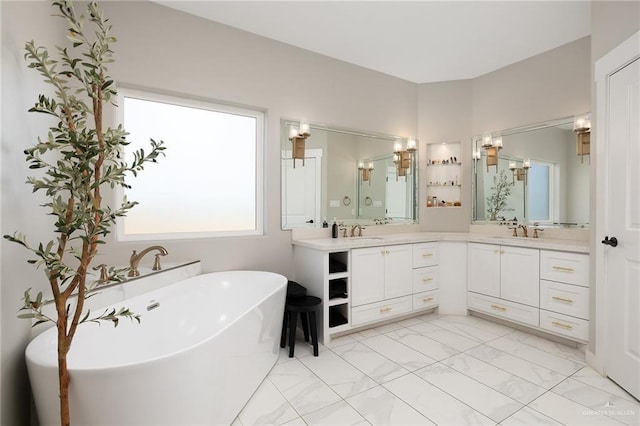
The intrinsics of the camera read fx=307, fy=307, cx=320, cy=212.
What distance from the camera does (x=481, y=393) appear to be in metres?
2.03

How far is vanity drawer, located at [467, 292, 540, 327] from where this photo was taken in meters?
2.94

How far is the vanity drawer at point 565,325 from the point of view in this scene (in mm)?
2564

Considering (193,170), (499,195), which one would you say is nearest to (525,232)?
(499,195)

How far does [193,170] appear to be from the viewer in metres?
2.86

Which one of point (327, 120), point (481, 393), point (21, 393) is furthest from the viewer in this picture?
point (327, 120)

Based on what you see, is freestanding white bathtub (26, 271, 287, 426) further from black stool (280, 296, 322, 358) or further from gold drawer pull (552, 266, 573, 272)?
gold drawer pull (552, 266, 573, 272)

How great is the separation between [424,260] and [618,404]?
1.81 meters

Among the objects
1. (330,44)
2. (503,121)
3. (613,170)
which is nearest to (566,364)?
(613,170)

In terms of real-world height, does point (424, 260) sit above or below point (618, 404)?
above

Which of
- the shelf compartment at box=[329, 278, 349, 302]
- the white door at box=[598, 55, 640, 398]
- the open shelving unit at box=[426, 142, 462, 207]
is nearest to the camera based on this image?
the white door at box=[598, 55, 640, 398]

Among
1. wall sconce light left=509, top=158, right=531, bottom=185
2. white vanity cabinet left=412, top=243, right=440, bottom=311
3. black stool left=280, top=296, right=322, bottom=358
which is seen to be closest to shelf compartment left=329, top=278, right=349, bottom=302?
black stool left=280, top=296, right=322, bottom=358

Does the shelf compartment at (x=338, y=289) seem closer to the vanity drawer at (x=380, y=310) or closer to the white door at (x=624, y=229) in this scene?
the vanity drawer at (x=380, y=310)

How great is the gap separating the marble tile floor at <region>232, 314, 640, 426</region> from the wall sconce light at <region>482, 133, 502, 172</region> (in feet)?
6.57

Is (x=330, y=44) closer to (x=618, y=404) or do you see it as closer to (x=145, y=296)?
(x=145, y=296)
